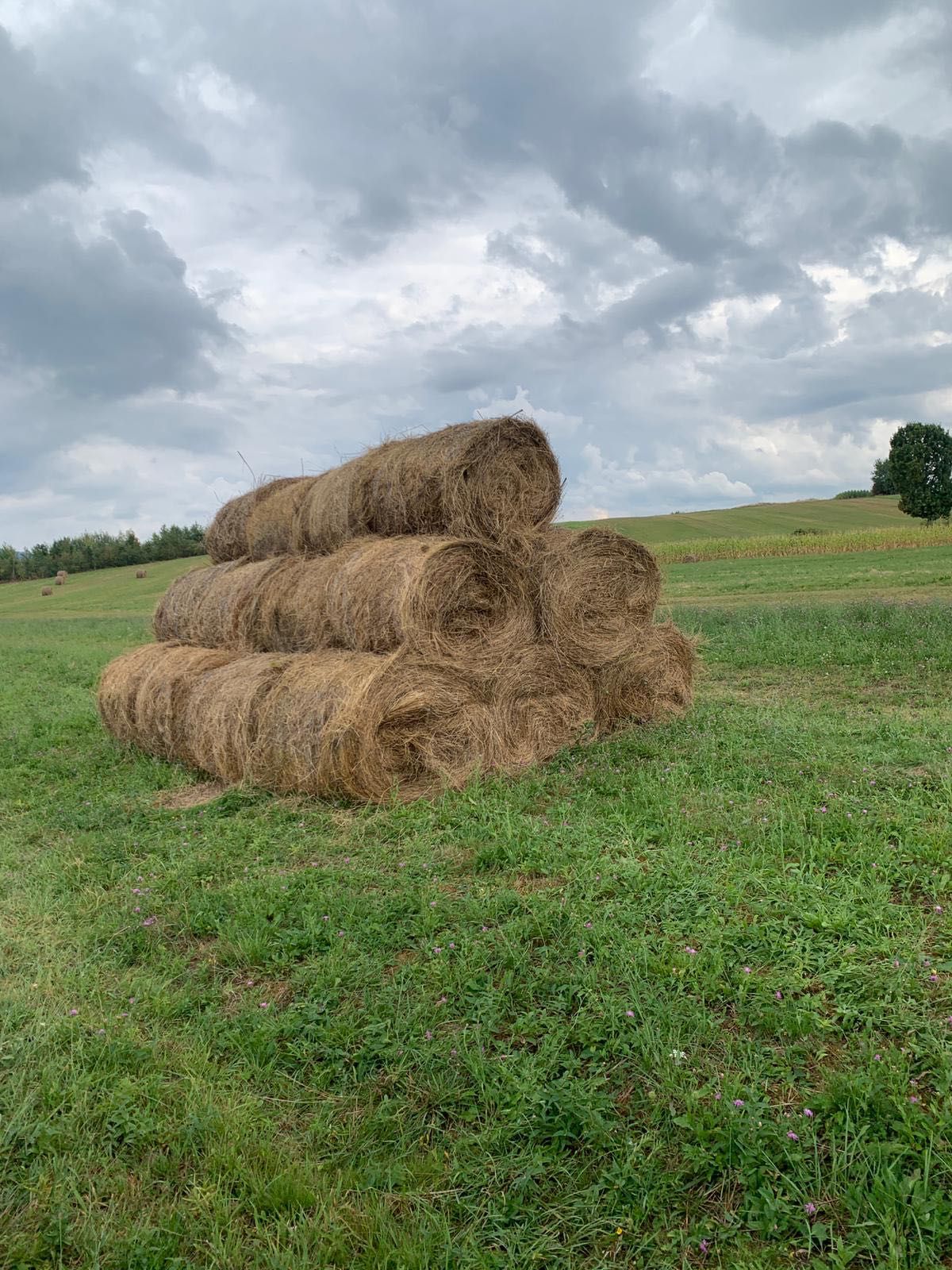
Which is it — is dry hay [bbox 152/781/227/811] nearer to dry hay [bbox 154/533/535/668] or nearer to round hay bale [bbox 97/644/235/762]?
round hay bale [bbox 97/644/235/762]

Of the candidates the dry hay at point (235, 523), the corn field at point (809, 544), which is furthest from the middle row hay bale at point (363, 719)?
the corn field at point (809, 544)

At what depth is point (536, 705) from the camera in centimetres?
797

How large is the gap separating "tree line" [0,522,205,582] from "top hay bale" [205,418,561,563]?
5997 cm

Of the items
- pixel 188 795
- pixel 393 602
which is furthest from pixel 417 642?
pixel 188 795

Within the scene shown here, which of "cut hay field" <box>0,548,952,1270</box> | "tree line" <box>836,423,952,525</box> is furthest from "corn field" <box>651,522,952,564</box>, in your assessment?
"cut hay field" <box>0,548,952,1270</box>

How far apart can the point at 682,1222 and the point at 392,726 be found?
457 cm

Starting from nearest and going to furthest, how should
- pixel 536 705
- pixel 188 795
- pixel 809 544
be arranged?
pixel 188 795 < pixel 536 705 < pixel 809 544

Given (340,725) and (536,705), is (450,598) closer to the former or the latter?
(536,705)

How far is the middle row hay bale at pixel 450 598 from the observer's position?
7.20 meters

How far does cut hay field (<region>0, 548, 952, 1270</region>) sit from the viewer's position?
264 centimetres

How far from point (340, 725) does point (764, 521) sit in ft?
199

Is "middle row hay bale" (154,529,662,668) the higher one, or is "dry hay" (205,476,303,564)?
"dry hay" (205,476,303,564)

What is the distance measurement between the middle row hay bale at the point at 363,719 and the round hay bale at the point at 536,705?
0.4 inches

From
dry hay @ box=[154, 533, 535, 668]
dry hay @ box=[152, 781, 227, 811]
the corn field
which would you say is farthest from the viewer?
the corn field
